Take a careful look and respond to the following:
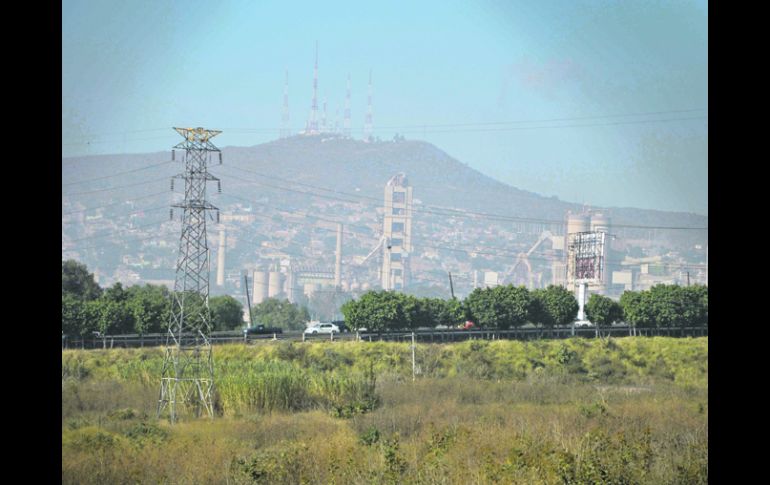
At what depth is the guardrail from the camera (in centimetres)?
2966

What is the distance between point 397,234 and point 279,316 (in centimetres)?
11064

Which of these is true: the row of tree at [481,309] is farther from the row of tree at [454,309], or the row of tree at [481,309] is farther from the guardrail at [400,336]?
the guardrail at [400,336]

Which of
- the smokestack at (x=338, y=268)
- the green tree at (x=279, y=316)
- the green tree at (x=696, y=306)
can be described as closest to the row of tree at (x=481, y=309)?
the green tree at (x=696, y=306)

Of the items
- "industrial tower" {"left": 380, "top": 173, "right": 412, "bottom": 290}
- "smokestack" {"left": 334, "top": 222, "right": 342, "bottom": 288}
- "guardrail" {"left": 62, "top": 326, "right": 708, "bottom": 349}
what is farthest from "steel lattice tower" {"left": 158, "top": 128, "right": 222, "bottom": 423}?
"industrial tower" {"left": 380, "top": 173, "right": 412, "bottom": 290}

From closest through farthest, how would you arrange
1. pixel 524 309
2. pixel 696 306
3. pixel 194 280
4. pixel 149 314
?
pixel 194 280 < pixel 149 314 < pixel 696 306 < pixel 524 309

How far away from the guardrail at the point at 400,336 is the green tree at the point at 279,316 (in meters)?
40.0

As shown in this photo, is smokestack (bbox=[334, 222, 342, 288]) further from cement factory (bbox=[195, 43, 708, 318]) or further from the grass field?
the grass field

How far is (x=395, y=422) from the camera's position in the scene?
13977mm

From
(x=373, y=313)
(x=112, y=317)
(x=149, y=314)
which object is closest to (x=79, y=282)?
(x=112, y=317)

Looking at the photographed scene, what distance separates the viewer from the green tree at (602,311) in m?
38.6

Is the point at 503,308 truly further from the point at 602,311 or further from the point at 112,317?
the point at 112,317
